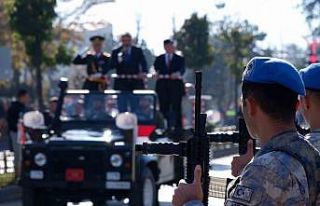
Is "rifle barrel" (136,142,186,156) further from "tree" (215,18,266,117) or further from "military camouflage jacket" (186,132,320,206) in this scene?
"tree" (215,18,266,117)

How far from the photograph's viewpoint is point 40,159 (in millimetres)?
11289

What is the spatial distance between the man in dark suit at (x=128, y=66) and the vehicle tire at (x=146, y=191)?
2159mm

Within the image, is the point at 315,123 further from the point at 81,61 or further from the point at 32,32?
the point at 32,32

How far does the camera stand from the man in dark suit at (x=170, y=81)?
14383mm

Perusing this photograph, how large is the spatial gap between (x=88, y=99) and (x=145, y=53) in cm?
134

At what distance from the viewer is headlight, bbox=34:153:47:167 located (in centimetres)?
1128

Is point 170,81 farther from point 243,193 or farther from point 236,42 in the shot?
point 236,42

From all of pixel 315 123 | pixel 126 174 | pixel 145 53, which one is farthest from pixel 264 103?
pixel 145 53

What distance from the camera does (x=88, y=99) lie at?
12414mm

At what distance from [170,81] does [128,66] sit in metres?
1.19

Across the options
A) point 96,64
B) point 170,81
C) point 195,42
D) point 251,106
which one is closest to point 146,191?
point 96,64

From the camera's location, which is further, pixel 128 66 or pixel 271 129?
pixel 128 66

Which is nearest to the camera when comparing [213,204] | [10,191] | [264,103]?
[264,103]

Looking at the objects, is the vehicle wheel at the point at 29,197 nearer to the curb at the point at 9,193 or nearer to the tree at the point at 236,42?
the curb at the point at 9,193
